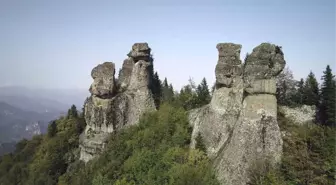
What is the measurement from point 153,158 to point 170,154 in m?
2.17

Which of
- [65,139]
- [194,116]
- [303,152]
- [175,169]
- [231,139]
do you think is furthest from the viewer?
[65,139]

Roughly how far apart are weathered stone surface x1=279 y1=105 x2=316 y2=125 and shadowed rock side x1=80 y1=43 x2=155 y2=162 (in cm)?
1658

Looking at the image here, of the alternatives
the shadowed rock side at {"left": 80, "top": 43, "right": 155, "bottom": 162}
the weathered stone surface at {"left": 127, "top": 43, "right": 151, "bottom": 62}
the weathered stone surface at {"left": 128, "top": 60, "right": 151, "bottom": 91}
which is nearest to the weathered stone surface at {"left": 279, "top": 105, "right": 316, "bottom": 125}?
the shadowed rock side at {"left": 80, "top": 43, "right": 155, "bottom": 162}

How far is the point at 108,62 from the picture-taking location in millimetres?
40875

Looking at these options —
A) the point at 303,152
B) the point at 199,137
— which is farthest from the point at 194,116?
the point at 303,152

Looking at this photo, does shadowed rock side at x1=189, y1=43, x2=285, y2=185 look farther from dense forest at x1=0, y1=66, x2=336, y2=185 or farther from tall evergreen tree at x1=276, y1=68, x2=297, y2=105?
tall evergreen tree at x1=276, y1=68, x2=297, y2=105

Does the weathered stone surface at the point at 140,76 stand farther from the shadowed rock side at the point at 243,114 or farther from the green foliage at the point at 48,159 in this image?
the green foliage at the point at 48,159

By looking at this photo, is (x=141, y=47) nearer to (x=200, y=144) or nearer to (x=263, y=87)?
(x=200, y=144)

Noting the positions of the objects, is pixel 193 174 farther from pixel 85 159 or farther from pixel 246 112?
Result: pixel 85 159

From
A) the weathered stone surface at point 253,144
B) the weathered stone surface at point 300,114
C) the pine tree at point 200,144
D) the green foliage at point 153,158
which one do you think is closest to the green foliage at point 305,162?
the weathered stone surface at point 253,144

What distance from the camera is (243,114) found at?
25359 millimetres

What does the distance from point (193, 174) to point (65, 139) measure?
28125mm

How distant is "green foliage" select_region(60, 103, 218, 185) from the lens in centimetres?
2802

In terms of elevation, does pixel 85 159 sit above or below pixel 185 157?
below
